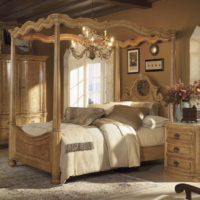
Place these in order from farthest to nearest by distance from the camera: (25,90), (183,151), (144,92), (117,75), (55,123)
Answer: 1. (25,90)
2. (117,75)
3. (144,92)
4. (183,151)
5. (55,123)

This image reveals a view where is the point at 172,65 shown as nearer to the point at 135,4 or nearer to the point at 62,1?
the point at 135,4

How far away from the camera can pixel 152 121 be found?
17.7 feet

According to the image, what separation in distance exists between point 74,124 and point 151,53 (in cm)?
203

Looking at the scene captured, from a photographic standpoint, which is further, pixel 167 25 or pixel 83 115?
pixel 167 25

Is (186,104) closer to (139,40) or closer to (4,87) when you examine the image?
(139,40)

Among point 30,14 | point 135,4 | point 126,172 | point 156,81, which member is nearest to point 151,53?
point 156,81

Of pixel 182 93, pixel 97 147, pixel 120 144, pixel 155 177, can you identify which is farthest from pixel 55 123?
pixel 182 93

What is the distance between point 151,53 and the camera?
6.32 m

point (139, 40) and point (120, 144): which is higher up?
point (139, 40)

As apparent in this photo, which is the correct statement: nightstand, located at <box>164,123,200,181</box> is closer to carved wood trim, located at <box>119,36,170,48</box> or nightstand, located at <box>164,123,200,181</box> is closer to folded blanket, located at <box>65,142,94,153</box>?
folded blanket, located at <box>65,142,94,153</box>

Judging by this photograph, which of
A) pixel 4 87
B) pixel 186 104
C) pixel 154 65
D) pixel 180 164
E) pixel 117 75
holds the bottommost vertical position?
pixel 180 164

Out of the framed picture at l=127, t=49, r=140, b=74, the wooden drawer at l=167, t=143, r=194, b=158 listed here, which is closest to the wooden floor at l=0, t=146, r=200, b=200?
the wooden drawer at l=167, t=143, r=194, b=158

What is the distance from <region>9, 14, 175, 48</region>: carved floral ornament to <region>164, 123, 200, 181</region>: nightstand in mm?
1485

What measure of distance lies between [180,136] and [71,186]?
1.61 m
